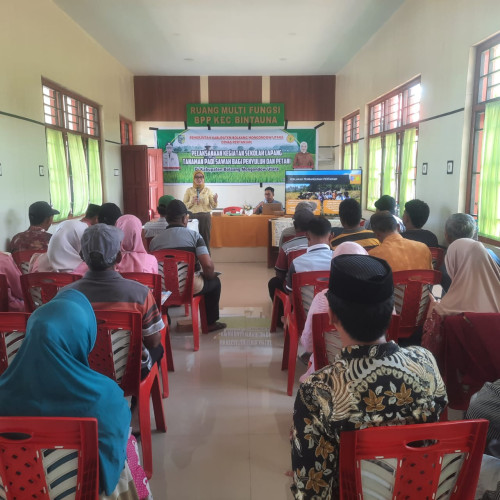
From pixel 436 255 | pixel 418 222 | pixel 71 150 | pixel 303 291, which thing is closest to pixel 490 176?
pixel 418 222

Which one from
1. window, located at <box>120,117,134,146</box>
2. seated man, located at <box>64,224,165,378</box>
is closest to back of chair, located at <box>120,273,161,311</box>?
seated man, located at <box>64,224,165,378</box>

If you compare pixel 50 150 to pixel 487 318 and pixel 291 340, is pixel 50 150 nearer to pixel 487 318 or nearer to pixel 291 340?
pixel 291 340

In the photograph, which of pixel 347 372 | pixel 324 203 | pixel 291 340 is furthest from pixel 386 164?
pixel 347 372

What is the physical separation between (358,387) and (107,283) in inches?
53.5

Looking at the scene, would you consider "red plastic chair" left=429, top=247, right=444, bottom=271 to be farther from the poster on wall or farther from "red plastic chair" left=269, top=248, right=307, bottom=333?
the poster on wall

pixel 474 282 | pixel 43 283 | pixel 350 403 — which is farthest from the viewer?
pixel 43 283

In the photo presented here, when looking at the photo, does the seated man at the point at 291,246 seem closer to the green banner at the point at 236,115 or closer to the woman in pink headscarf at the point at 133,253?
the woman in pink headscarf at the point at 133,253

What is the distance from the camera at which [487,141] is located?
3871mm

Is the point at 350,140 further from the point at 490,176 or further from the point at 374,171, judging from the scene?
the point at 490,176

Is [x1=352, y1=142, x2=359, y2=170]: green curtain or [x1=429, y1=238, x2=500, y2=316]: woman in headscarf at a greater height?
[x1=352, y1=142, x2=359, y2=170]: green curtain

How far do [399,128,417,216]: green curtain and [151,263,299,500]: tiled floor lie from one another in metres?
3.10

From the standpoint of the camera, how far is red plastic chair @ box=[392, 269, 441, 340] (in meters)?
2.71

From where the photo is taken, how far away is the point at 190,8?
5.65 m

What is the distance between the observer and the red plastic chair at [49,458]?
1067 millimetres
